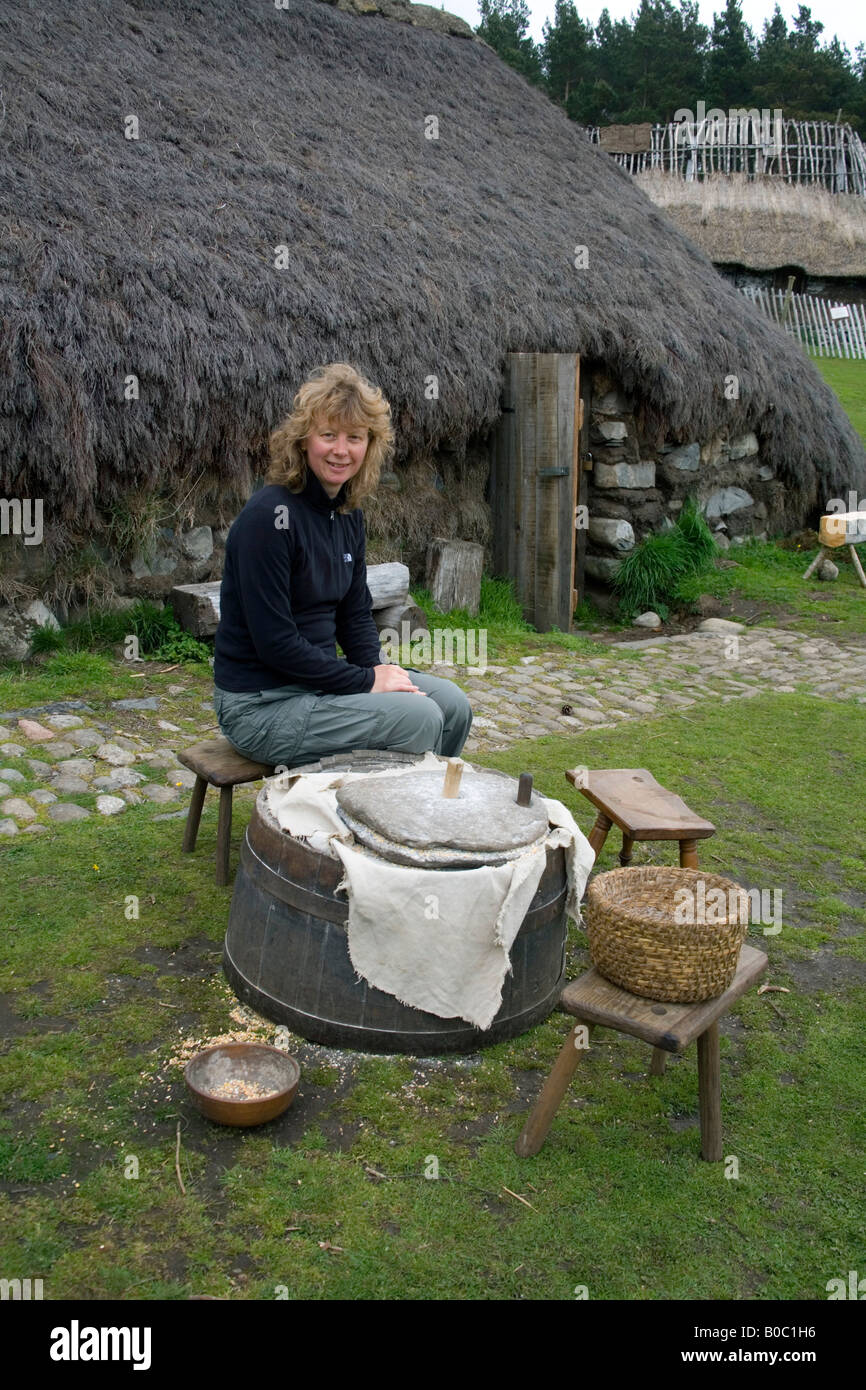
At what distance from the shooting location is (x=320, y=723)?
13.1 feet

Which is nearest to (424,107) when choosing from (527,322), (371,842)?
(527,322)

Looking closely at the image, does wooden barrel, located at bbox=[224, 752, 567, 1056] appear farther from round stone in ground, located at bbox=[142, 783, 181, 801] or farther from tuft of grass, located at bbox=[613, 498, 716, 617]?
tuft of grass, located at bbox=[613, 498, 716, 617]

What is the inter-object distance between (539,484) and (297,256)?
98.2 inches

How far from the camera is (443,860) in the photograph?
10.3 ft

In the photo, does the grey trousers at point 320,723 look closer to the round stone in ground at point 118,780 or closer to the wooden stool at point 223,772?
the wooden stool at point 223,772

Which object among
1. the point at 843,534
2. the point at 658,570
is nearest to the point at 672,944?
the point at 658,570

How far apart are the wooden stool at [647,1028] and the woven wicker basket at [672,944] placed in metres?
0.04

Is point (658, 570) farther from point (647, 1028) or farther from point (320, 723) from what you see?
point (647, 1028)

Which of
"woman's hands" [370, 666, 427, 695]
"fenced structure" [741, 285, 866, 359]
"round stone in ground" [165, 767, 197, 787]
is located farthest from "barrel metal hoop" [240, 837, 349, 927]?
"fenced structure" [741, 285, 866, 359]

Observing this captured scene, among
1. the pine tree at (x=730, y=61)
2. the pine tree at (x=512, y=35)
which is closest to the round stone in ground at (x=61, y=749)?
the pine tree at (x=512, y=35)

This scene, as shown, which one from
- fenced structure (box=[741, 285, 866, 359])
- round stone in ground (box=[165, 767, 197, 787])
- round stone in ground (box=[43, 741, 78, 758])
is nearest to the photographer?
round stone in ground (box=[165, 767, 197, 787])

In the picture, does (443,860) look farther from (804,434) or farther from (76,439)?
(804,434)

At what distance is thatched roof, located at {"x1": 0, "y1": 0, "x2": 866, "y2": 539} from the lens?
6762 millimetres

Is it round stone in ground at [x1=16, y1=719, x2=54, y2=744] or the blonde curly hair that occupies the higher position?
the blonde curly hair
